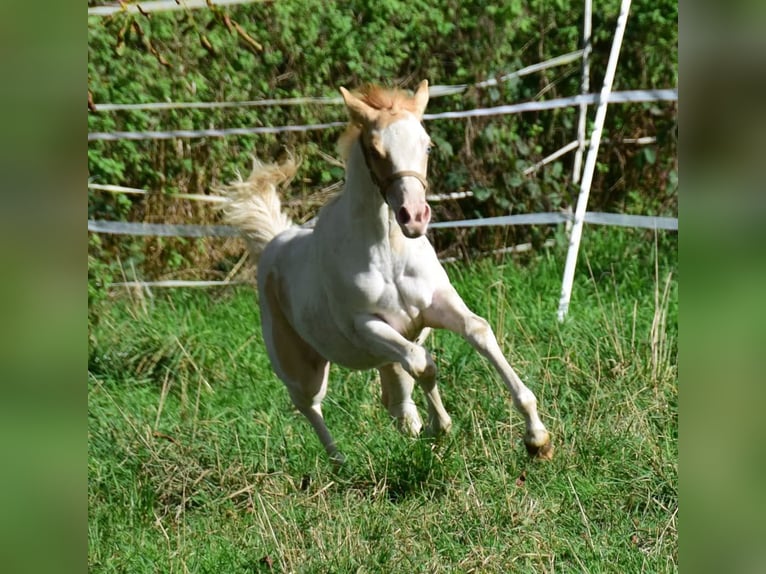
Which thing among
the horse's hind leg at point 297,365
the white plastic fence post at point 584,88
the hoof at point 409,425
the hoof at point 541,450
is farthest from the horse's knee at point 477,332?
the white plastic fence post at point 584,88

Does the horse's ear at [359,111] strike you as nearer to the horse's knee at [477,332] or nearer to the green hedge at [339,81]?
the horse's knee at [477,332]

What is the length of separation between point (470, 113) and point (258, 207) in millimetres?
2206

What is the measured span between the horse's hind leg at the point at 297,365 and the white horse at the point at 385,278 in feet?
0.33

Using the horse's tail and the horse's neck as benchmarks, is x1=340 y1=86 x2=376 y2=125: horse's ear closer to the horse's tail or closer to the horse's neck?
the horse's neck

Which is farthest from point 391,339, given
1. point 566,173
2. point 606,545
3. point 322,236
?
point 566,173

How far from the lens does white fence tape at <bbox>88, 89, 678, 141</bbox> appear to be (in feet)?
20.5

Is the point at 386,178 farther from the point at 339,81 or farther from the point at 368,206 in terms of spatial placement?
the point at 339,81

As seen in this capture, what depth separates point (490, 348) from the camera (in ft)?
11.7

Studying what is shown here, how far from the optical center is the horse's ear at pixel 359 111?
3543 millimetres

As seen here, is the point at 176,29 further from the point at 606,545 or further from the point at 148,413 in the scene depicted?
the point at 606,545

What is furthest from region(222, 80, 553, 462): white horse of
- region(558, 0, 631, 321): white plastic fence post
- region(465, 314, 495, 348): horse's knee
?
region(558, 0, 631, 321): white plastic fence post

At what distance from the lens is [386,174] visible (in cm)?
341
